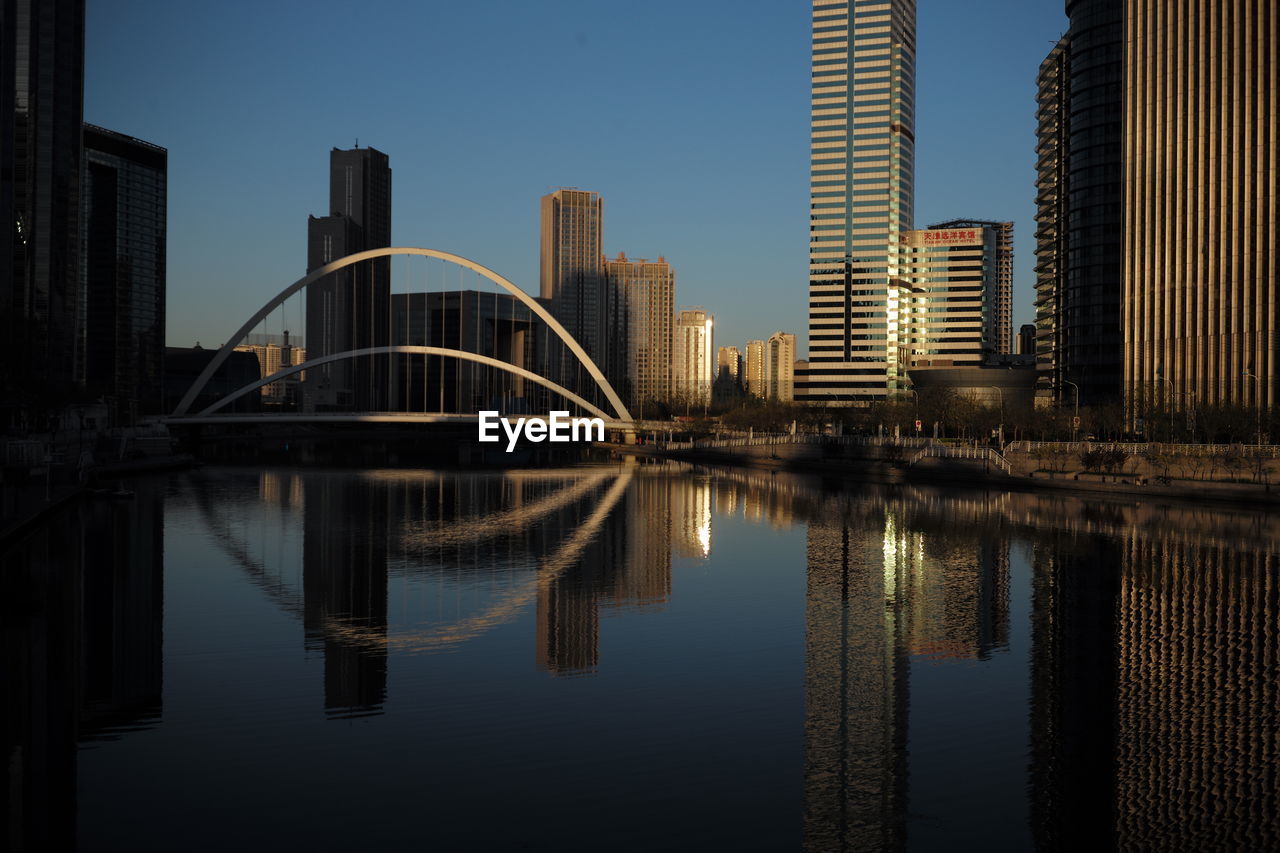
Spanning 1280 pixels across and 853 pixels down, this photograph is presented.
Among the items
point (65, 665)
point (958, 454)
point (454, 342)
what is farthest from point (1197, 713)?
point (454, 342)

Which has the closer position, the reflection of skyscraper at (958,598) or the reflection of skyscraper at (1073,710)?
the reflection of skyscraper at (1073,710)

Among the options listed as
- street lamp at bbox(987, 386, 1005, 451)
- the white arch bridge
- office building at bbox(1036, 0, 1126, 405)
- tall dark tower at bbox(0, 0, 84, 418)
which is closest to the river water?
street lamp at bbox(987, 386, 1005, 451)

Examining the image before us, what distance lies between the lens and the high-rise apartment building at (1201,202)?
77.9 m

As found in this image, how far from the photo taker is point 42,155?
360 ft

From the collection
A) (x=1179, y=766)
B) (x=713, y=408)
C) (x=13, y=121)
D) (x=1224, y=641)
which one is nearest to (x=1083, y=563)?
(x=1224, y=641)

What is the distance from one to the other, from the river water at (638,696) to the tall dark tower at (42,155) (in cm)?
8760

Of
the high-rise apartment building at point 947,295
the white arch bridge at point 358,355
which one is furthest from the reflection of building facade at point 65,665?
the high-rise apartment building at point 947,295

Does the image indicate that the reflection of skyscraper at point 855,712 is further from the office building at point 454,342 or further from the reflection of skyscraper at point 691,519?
the office building at point 454,342

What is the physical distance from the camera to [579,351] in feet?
409

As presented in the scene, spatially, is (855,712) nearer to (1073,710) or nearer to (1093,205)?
(1073,710)

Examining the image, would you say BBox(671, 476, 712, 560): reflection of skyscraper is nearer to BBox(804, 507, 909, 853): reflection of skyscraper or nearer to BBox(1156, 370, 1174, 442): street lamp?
BBox(804, 507, 909, 853): reflection of skyscraper

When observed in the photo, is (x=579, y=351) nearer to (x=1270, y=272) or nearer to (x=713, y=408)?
(x=713, y=408)

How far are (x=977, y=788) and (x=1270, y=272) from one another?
256 ft

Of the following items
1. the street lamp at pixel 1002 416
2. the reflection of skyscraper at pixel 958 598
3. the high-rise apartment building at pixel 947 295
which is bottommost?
the reflection of skyscraper at pixel 958 598
